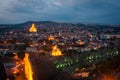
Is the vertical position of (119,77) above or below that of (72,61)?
above

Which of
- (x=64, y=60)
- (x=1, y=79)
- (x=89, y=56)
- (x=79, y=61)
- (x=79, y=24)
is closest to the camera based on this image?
(x=1, y=79)

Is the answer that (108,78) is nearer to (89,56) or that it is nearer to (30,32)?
(89,56)

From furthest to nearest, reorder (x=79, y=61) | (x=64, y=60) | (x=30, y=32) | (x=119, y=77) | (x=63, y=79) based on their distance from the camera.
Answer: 1. (x=30, y=32)
2. (x=79, y=61)
3. (x=64, y=60)
4. (x=119, y=77)
5. (x=63, y=79)

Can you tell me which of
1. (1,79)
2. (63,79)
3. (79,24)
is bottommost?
(79,24)

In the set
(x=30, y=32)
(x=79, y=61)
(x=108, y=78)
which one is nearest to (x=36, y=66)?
(x=108, y=78)

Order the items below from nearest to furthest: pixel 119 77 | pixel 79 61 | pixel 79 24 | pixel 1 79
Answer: pixel 119 77 → pixel 1 79 → pixel 79 61 → pixel 79 24

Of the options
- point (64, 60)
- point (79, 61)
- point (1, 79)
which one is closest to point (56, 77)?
point (1, 79)

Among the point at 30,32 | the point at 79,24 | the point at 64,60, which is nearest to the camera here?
the point at 64,60

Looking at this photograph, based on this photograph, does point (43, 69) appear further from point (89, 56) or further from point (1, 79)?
point (89, 56)

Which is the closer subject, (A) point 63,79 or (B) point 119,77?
(A) point 63,79
